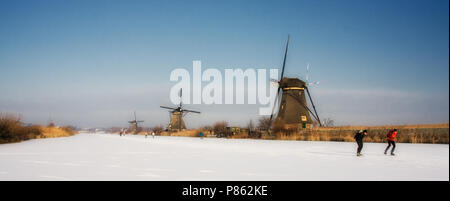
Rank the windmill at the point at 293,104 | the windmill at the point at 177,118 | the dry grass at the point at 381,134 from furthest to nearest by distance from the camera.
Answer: the windmill at the point at 177,118 < the windmill at the point at 293,104 < the dry grass at the point at 381,134

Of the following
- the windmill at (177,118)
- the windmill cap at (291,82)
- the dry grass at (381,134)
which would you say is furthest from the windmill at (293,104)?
the windmill at (177,118)

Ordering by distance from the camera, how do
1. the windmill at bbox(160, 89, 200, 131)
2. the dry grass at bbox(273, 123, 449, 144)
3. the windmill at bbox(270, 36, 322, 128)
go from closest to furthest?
the dry grass at bbox(273, 123, 449, 144) < the windmill at bbox(270, 36, 322, 128) < the windmill at bbox(160, 89, 200, 131)

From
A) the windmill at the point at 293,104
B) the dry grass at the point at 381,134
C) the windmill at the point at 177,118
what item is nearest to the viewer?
the dry grass at the point at 381,134

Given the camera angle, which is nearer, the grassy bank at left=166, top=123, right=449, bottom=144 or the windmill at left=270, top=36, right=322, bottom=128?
the grassy bank at left=166, top=123, right=449, bottom=144

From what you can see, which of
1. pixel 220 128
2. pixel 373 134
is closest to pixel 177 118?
pixel 220 128

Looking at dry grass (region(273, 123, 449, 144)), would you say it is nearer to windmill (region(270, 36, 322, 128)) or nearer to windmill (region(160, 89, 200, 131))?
windmill (region(270, 36, 322, 128))

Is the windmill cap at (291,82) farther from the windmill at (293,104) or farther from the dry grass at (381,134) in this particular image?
the dry grass at (381,134)

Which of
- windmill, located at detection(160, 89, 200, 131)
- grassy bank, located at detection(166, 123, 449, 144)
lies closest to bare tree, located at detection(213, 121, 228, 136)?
grassy bank, located at detection(166, 123, 449, 144)

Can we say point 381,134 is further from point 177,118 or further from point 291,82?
point 177,118
